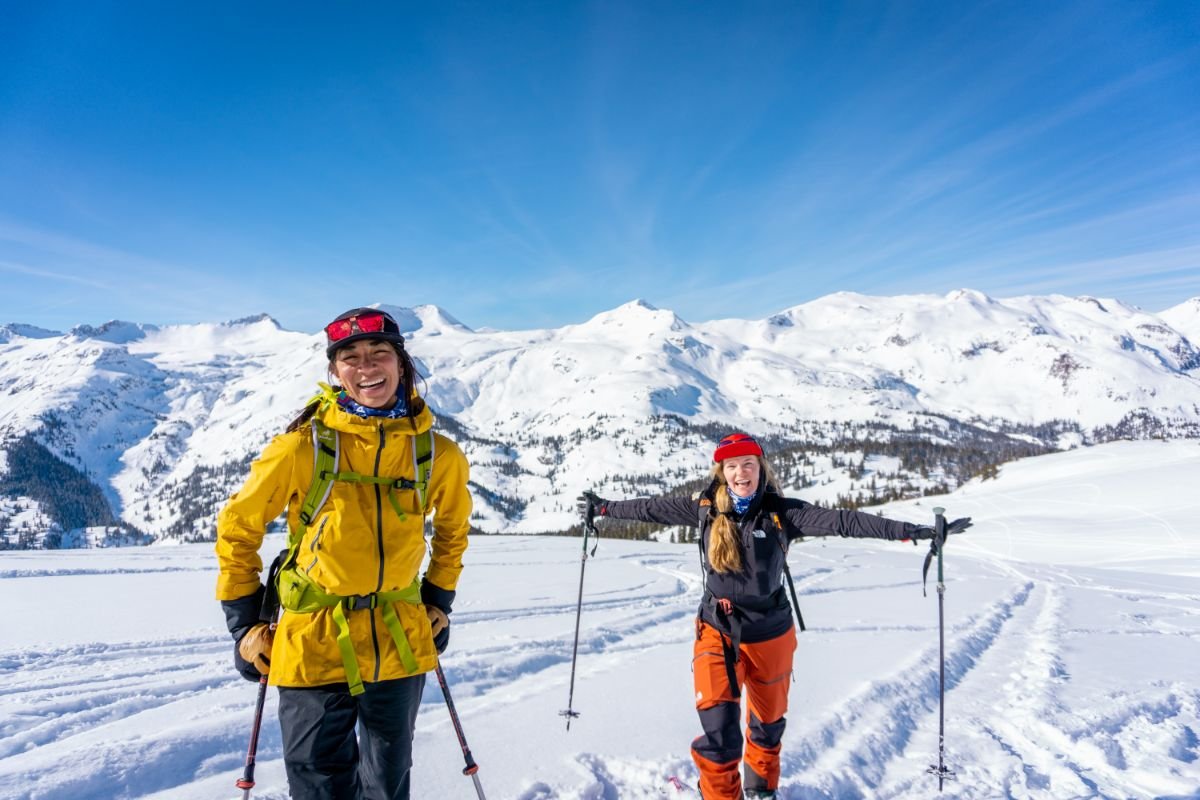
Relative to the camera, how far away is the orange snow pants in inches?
187

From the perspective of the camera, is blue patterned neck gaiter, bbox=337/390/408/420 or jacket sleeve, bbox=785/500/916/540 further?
jacket sleeve, bbox=785/500/916/540

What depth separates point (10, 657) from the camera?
9.17 meters

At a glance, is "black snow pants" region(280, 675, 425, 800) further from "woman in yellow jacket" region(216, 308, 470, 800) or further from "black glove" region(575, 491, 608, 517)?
"black glove" region(575, 491, 608, 517)

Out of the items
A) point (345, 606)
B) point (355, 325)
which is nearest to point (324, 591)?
point (345, 606)

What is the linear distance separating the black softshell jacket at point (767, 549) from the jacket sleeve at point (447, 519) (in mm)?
2497

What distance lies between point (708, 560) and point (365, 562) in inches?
126

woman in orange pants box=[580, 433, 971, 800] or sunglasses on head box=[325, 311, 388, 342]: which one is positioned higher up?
sunglasses on head box=[325, 311, 388, 342]

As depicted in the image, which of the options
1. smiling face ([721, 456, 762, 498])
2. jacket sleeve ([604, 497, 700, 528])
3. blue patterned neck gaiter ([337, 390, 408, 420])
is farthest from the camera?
jacket sleeve ([604, 497, 700, 528])

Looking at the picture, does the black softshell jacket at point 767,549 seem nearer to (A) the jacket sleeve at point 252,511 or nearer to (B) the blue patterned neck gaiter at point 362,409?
(B) the blue patterned neck gaiter at point 362,409

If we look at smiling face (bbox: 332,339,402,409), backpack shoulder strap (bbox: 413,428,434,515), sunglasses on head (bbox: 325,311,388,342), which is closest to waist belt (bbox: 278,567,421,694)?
backpack shoulder strap (bbox: 413,428,434,515)

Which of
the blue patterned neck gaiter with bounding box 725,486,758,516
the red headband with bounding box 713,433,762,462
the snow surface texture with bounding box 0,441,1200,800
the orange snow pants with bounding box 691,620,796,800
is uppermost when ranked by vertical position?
the red headband with bounding box 713,433,762,462

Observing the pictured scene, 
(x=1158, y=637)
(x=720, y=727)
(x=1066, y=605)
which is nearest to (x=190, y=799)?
(x=720, y=727)

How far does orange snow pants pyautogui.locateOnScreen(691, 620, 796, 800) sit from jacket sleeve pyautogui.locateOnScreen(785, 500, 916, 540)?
964 millimetres

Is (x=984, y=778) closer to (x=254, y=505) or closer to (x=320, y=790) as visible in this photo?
(x=320, y=790)
